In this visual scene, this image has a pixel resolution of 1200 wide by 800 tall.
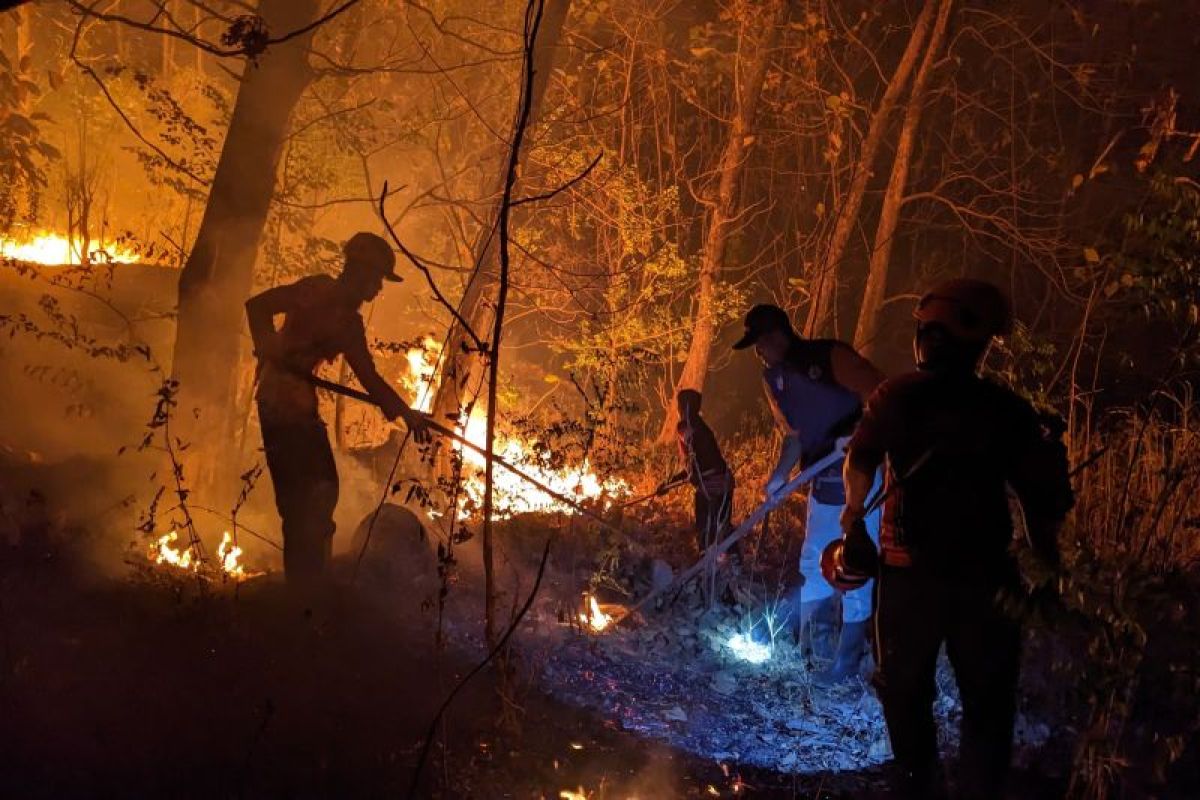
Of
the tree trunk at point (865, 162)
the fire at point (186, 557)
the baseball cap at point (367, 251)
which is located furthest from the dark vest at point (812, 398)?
the tree trunk at point (865, 162)

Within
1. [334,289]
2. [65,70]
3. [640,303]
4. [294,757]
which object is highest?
[65,70]

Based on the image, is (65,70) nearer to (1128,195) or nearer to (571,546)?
(571,546)

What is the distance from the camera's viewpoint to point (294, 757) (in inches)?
155

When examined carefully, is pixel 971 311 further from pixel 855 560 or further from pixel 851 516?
pixel 855 560

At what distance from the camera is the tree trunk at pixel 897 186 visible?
12.5m

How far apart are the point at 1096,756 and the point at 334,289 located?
4.68 meters

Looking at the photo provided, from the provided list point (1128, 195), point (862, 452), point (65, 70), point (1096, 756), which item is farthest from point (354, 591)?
point (1128, 195)

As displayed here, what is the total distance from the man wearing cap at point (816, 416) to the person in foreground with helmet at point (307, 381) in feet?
7.64

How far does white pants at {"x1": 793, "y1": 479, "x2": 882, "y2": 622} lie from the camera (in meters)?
6.01

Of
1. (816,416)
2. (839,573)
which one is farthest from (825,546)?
(839,573)

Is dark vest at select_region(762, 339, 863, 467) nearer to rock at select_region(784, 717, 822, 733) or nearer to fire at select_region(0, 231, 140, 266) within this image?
rock at select_region(784, 717, 822, 733)

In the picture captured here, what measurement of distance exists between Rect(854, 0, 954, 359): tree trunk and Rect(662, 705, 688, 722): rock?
8309 millimetres

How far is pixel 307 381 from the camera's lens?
5.75m

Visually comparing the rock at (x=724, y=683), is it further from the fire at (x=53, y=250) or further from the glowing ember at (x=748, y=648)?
the fire at (x=53, y=250)
